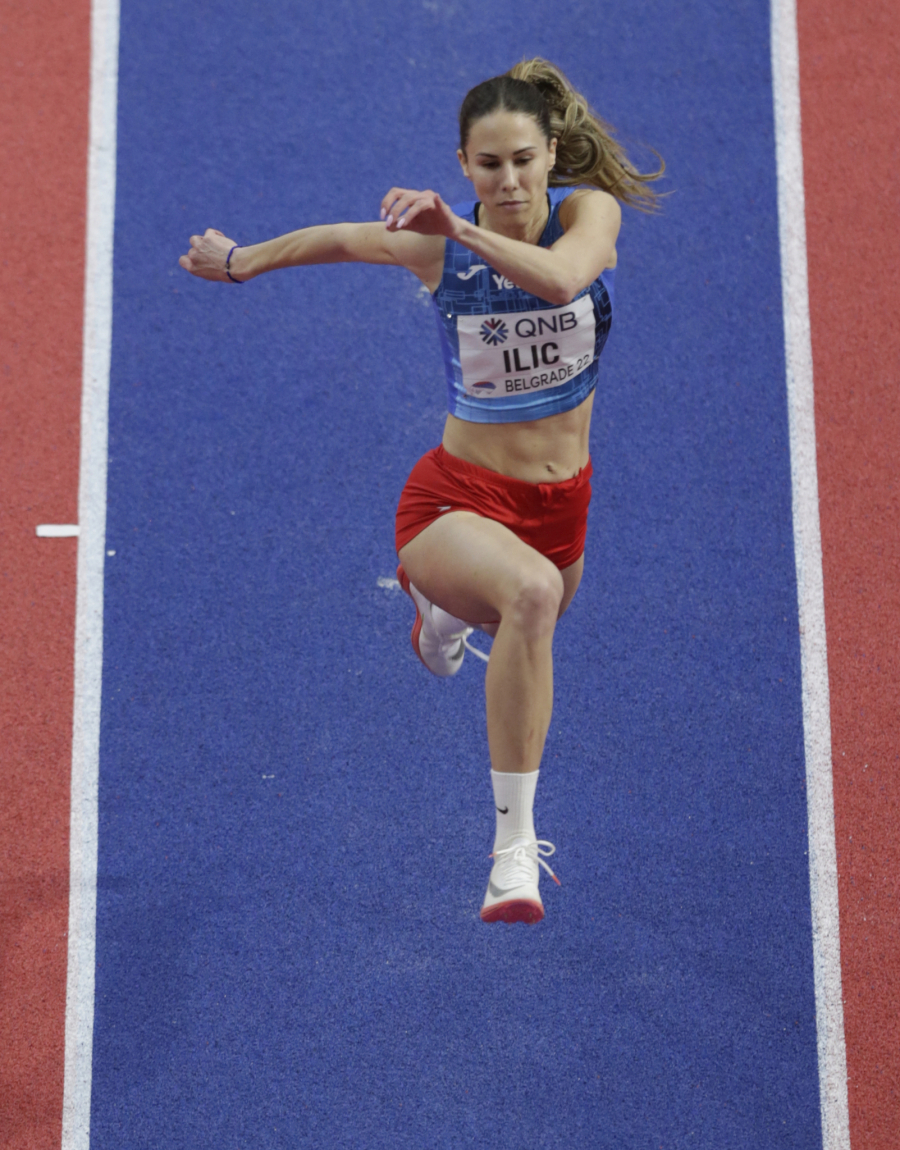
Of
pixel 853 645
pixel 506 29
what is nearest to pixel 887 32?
pixel 506 29

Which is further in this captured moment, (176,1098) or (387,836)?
(387,836)

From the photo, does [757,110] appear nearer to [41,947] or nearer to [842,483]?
[842,483]

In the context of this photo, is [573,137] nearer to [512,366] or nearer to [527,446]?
[512,366]

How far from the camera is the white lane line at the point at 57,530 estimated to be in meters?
4.69

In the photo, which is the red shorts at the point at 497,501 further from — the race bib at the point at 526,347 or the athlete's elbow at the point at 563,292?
the athlete's elbow at the point at 563,292

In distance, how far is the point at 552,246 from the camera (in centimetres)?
329

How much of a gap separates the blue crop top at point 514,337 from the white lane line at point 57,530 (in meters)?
1.91

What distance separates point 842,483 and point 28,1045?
3716 mm

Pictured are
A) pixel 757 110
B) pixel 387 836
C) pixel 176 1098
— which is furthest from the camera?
pixel 757 110

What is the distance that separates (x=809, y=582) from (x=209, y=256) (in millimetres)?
2636

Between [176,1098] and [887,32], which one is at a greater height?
[887,32]

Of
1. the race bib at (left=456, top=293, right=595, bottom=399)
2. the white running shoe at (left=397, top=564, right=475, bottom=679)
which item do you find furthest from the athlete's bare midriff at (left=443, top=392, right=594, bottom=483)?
the white running shoe at (left=397, top=564, right=475, bottom=679)

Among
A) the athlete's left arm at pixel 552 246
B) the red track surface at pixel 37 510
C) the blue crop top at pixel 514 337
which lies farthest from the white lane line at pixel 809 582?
the red track surface at pixel 37 510

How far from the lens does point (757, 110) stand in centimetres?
536
